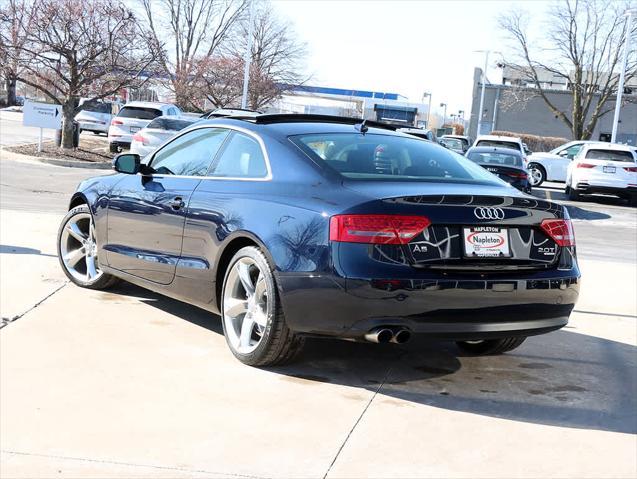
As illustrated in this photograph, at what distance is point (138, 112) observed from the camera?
25734 mm

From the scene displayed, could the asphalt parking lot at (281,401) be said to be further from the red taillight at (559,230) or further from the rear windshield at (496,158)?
the rear windshield at (496,158)

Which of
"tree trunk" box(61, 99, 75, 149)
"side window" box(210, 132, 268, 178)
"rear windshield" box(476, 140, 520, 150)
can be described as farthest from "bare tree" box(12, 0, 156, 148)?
"side window" box(210, 132, 268, 178)

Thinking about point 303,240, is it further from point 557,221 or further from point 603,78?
point 603,78

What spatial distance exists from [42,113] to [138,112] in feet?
11.3

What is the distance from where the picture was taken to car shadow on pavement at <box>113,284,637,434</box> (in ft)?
14.9

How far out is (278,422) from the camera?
4.09 meters

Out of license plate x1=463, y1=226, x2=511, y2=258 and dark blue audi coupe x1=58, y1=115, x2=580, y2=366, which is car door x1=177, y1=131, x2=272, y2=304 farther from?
license plate x1=463, y1=226, x2=511, y2=258

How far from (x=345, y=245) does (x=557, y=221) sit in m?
1.35

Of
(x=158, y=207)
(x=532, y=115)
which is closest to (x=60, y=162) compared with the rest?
(x=158, y=207)

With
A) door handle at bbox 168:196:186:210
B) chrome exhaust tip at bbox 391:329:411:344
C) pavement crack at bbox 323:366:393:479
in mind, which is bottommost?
pavement crack at bbox 323:366:393:479

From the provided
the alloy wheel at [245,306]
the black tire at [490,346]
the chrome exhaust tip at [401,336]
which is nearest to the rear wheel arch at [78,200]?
the alloy wheel at [245,306]

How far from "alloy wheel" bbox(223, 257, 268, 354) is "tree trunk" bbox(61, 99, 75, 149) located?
19.8m

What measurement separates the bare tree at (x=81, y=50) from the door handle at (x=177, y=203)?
59.8 ft

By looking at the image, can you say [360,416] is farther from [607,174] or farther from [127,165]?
[607,174]
